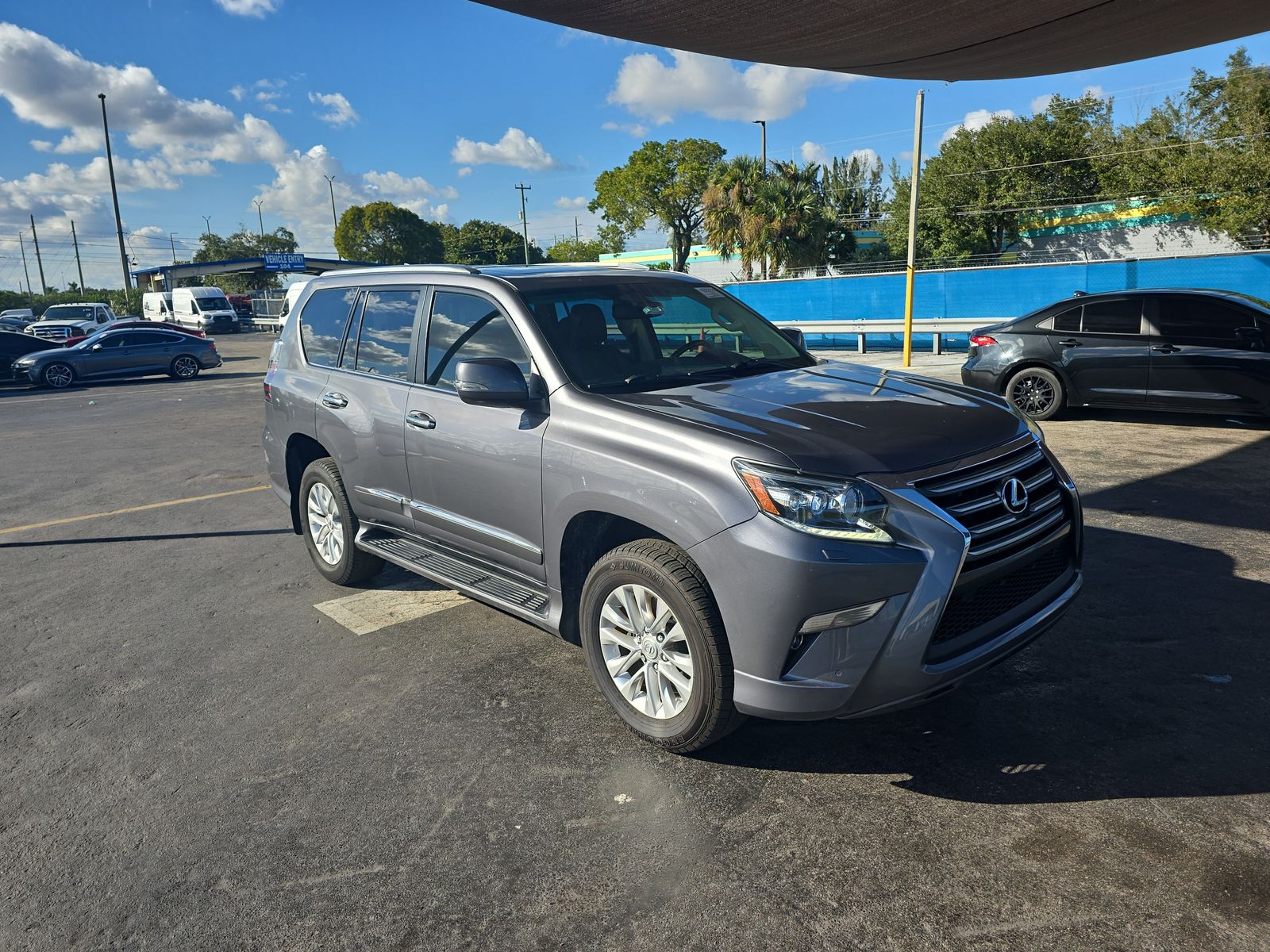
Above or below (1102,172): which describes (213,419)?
below

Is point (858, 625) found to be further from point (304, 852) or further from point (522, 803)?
point (304, 852)

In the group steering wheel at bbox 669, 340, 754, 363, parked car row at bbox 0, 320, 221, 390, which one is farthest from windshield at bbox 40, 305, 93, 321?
steering wheel at bbox 669, 340, 754, 363

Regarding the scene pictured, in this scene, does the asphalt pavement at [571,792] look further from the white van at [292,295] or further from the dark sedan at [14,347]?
the dark sedan at [14,347]

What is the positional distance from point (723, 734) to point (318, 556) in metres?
3.48

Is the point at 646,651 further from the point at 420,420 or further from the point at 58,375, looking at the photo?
the point at 58,375

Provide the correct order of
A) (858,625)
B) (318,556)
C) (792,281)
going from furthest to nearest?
(792,281)
(318,556)
(858,625)

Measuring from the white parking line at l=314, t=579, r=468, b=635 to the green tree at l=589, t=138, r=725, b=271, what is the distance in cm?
5943

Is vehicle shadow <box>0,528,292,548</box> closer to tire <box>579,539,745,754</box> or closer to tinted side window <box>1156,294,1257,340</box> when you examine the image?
tire <box>579,539,745,754</box>

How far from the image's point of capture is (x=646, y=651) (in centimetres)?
346

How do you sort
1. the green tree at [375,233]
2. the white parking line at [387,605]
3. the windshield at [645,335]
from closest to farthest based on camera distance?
the windshield at [645,335] < the white parking line at [387,605] < the green tree at [375,233]

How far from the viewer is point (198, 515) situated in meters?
7.78

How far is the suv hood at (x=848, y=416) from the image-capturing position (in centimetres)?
313

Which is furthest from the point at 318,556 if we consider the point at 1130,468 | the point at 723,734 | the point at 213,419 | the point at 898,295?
the point at 898,295

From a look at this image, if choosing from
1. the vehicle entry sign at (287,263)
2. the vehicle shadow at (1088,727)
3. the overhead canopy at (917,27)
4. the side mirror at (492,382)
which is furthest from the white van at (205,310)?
the vehicle shadow at (1088,727)
